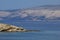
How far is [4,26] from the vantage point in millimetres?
74938

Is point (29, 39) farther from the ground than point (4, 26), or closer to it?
closer to it

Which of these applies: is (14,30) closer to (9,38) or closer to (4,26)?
(4,26)

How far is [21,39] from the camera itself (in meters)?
60.5

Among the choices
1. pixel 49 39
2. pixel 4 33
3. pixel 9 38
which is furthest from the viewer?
pixel 4 33

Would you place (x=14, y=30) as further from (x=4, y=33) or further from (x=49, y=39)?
(x=49, y=39)

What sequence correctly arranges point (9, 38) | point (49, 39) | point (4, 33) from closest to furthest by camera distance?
1. point (49, 39)
2. point (9, 38)
3. point (4, 33)

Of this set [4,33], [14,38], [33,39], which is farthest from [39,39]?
[4,33]

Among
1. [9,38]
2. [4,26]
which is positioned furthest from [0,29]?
[9,38]

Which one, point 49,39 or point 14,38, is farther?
point 14,38

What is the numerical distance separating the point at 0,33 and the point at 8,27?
2.71 m

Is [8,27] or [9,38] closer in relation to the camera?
[9,38]

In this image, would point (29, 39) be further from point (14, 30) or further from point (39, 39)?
point (14, 30)

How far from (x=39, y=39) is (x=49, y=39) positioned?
1.50 metres

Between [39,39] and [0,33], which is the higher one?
[0,33]
